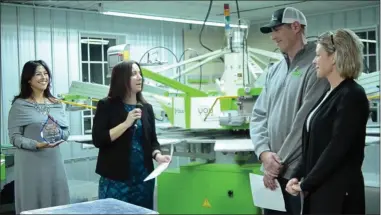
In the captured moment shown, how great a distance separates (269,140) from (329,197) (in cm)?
53

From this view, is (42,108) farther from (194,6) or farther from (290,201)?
(194,6)

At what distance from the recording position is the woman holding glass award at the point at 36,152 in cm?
305

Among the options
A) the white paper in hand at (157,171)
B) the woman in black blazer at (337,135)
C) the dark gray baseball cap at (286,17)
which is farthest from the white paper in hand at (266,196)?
the dark gray baseball cap at (286,17)

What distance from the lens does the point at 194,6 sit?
21.6ft

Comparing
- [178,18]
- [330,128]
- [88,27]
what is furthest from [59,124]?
[178,18]

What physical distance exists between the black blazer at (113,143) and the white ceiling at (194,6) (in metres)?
3.62

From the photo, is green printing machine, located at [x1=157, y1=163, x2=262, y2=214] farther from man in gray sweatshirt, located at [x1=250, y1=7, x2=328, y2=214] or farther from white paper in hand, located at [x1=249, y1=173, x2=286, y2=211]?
man in gray sweatshirt, located at [x1=250, y1=7, x2=328, y2=214]

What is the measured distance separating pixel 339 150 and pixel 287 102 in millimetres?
460

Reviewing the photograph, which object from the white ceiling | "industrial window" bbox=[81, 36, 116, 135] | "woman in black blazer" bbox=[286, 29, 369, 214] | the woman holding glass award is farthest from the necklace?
"industrial window" bbox=[81, 36, 116, 135]

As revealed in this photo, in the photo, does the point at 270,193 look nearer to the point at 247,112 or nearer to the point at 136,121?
the point at 136,121

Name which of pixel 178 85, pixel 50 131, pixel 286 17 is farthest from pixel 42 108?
pixel 286 17

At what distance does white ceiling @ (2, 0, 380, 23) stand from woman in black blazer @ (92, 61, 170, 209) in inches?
140

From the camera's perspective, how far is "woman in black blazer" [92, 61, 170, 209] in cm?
254

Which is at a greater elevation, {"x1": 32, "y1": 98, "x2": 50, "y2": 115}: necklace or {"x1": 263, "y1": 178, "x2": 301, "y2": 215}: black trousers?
{"x1": 32, "y1": 98, "x2": 50, "y2": 115}: necklace
